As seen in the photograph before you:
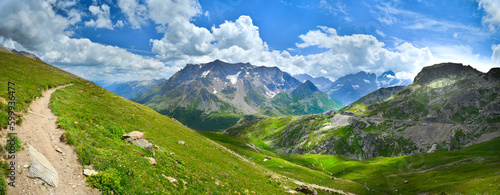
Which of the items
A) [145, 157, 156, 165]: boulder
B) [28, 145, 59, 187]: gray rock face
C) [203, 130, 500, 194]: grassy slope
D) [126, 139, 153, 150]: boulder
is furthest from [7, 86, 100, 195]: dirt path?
[203, 130, 500, 194]: grassy slope

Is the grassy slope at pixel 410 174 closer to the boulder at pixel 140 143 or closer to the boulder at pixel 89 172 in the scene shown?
the boulder at pixel 140 143

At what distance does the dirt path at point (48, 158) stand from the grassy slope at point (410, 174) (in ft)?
192

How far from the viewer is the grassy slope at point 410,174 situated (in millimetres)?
52019

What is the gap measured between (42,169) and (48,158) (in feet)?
6.54

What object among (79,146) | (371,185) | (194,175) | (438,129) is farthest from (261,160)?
(438,129)

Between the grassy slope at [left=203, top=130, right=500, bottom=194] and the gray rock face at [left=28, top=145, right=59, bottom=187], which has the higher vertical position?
the gray rock face at [left=28, top=145, right=59, bottom=187]

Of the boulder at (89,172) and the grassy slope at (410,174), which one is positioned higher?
the boulder at (89,172)

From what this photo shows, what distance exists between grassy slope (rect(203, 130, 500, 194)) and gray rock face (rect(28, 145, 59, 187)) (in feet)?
196

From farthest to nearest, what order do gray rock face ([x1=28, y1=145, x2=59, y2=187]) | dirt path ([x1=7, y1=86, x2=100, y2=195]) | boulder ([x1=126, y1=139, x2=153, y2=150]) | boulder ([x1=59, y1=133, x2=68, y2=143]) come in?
boulder ([x1=126, y1=139, x2=153, y2=150]), boulder ([x1=59, y1=133, x2=68, y2=143]), gray rock face ([x1=28, y1=145, x2=59, y2=187]), dirt path ([x1=7, y1=86, x2=100, y2=195])

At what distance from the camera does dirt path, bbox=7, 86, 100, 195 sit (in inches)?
467

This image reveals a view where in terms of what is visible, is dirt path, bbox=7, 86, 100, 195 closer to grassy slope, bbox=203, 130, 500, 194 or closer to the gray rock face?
the gray rock face

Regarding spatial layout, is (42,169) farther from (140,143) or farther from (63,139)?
(140,143)

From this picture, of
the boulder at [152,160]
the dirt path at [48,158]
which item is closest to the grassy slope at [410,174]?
the boulder at [152,160]

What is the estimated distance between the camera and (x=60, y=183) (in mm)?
13172
